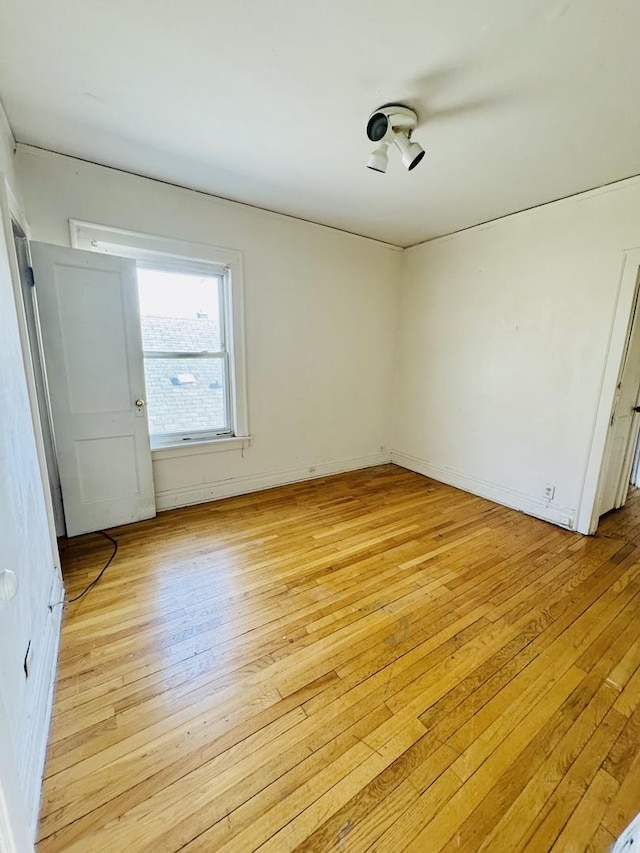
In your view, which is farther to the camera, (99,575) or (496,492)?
(496,492)

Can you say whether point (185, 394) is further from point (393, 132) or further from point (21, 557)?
point (393, 132)

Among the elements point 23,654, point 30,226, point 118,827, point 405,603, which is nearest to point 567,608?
point 405,603

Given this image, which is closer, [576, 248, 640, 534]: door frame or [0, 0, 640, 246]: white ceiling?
[0, 0, 640, 246]: white ceiling

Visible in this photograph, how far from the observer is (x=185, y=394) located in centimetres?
314

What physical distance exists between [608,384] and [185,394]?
3473 mm

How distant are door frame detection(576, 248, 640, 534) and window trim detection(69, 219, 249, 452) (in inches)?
118

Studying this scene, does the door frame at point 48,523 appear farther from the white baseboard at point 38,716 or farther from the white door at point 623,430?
the white door at point 623,430

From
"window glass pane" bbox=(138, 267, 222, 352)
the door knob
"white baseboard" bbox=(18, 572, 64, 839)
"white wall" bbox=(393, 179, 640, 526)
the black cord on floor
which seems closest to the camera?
the door knob

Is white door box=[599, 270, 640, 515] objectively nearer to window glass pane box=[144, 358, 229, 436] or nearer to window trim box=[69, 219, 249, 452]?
window trim box=[69, 219, 249, 452]

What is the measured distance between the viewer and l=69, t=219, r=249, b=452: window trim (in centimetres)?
257

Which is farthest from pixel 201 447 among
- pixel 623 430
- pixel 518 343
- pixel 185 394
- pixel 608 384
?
pixel 623 430

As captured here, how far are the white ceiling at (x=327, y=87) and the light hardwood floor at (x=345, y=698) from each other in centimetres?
267

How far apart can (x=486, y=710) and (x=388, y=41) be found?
9.15ft

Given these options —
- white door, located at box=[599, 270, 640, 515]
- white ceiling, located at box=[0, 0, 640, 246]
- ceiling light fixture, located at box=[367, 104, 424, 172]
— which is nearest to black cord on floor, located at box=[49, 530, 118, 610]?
white ceiling, located at box=[0, 0, 640, 246]
